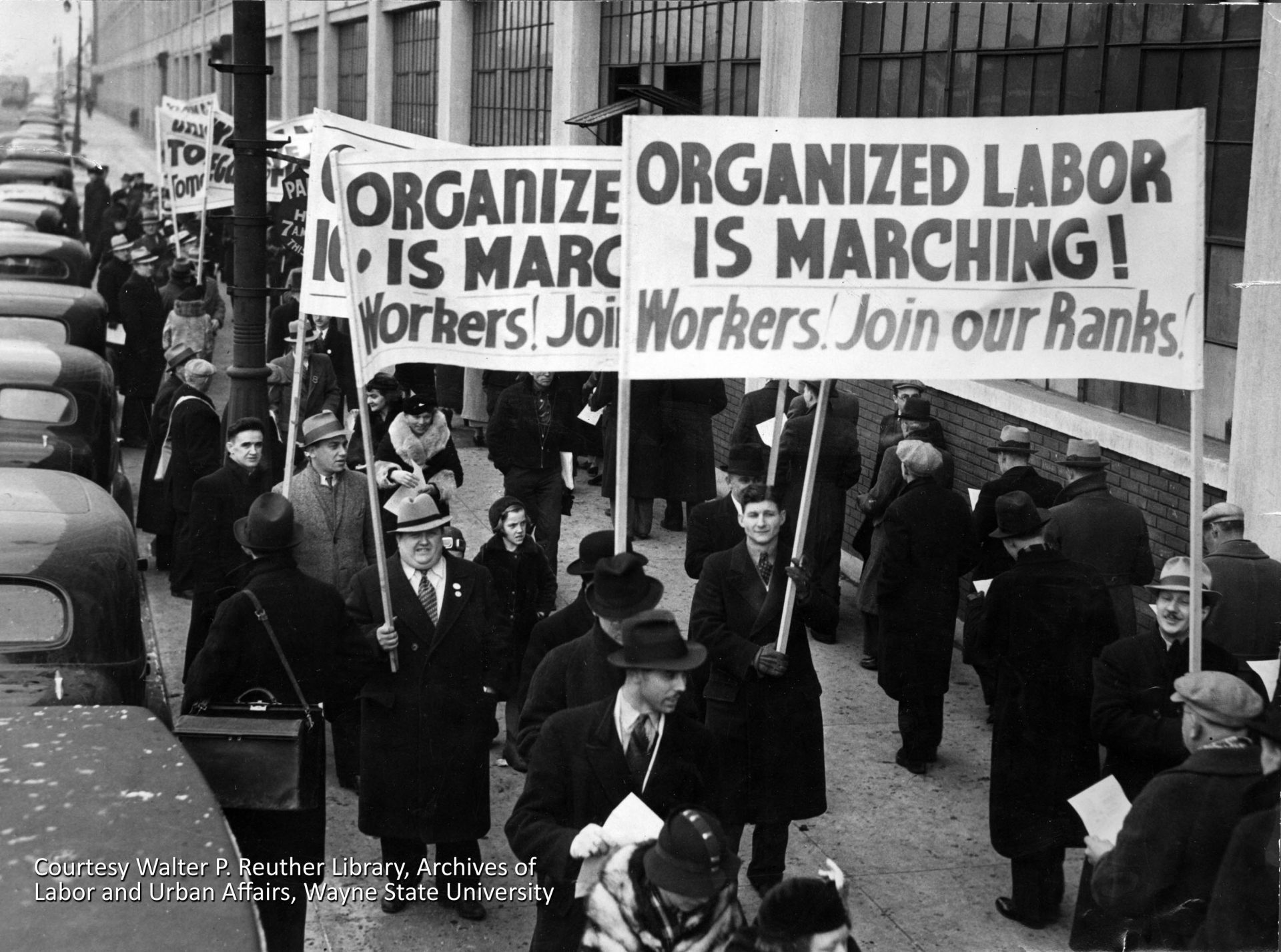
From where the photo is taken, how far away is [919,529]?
27.3ft

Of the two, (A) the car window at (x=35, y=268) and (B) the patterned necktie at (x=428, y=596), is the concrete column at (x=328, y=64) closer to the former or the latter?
(A) the car window at (x=35, y=268)

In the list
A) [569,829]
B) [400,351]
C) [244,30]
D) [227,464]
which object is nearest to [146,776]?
[569,829]

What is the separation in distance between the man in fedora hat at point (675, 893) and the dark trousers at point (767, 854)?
2.55 m

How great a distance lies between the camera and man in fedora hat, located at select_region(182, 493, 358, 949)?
20.4ft

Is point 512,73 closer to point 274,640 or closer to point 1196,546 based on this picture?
point 274,640

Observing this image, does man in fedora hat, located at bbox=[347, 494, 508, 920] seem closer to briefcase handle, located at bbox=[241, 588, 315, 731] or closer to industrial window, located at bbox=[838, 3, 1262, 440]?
briefcase handle, located at bbox=[241, 588, 315, 731]

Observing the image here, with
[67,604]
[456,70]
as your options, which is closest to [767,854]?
[67,604]

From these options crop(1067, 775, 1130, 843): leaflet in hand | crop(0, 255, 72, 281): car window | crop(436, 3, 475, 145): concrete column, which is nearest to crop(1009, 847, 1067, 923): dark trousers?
crop(1067, 775, 1130, 843): leaflet in hand

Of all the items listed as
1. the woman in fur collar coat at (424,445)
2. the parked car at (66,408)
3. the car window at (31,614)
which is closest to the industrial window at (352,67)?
the parked car at (66,408)

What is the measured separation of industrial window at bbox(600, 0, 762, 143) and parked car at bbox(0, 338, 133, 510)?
477 cm

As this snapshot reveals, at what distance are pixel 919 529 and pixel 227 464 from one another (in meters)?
3.81

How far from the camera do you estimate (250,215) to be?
31.1 feet

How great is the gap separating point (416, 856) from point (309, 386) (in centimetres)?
631

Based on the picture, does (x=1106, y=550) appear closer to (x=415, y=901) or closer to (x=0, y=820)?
(x=415, y=901)
